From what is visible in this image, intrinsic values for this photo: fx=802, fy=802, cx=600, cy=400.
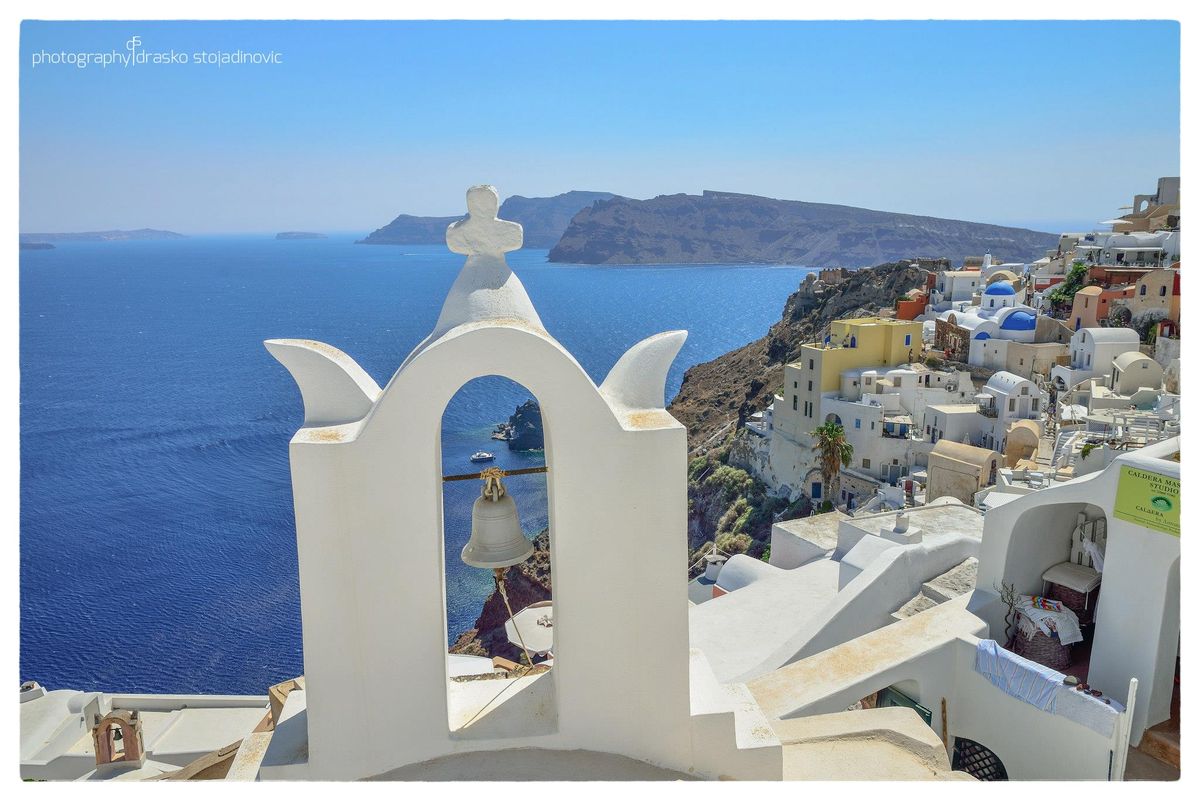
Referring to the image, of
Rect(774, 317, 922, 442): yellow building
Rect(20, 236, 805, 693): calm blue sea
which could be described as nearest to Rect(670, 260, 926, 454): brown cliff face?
Rect(20, 236, 805, 693): calm blue sea

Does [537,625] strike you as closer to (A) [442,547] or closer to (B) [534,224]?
(A) [442,547]

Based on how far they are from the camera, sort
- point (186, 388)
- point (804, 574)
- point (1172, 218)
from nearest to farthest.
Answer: point (804, 574) → point (1172, 218) → point (186, 388)

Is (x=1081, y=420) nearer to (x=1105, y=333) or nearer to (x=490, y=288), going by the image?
(x=1105, y=333)

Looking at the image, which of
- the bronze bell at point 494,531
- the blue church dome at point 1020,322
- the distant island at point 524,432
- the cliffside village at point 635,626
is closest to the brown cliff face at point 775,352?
the distant island at point 524,432

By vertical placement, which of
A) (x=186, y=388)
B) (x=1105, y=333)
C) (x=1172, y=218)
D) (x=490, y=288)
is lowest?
(x=186, y=388)

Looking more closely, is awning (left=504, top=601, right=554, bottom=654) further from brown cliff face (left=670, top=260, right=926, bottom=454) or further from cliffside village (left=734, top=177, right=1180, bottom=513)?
brown cliff face (left=670, top=260, right=926, bottom=454)

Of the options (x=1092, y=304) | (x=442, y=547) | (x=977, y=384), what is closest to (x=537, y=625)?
(x=442, y=547)

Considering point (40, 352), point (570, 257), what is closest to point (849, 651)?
point (40, 352)
